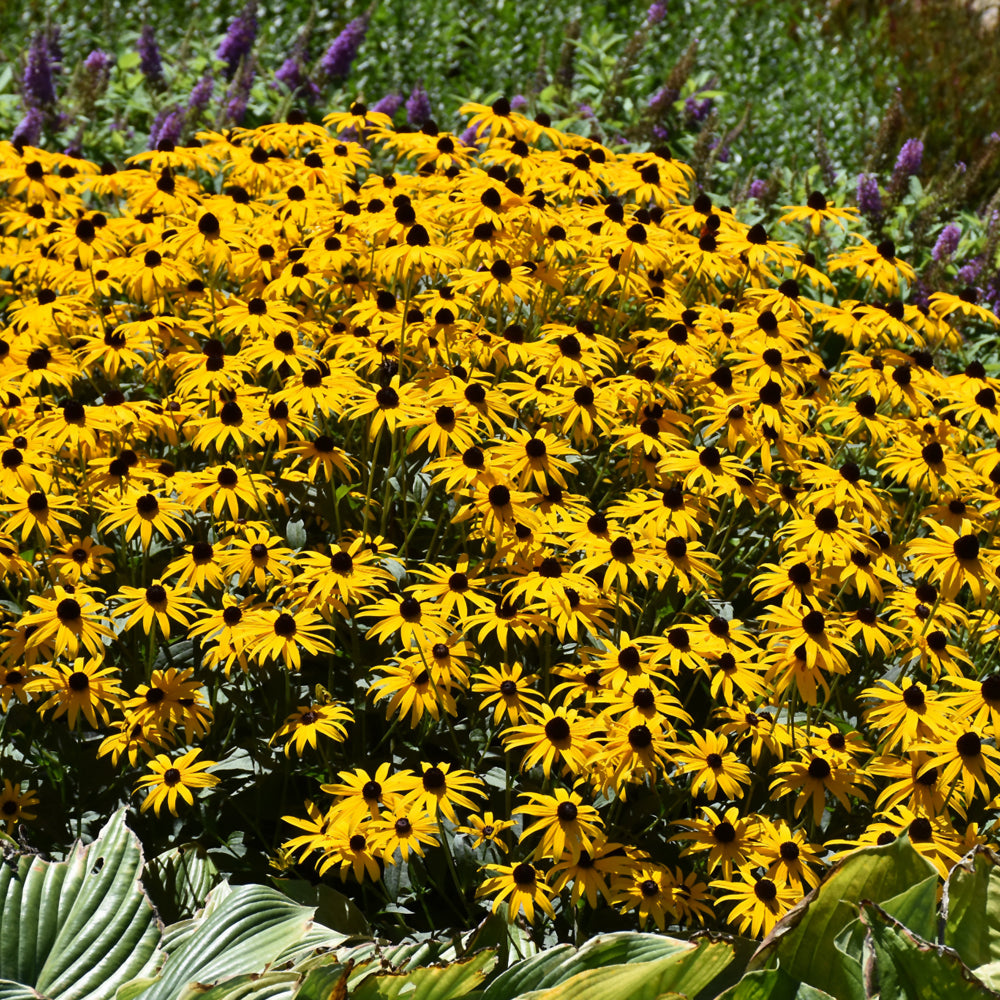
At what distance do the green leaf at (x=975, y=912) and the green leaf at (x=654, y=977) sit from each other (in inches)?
11.1

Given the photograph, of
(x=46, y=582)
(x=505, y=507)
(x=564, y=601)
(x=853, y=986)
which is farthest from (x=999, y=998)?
(x=46, y=582)

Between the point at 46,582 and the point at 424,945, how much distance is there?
6.50 feet

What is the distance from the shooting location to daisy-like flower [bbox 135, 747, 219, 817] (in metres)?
2.77

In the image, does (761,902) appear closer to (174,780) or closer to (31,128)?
(174,780)

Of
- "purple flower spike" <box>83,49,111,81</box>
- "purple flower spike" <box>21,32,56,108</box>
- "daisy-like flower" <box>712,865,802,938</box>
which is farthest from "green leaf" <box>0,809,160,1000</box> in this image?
"purple flower spike" <box>83,49,111,81</box>

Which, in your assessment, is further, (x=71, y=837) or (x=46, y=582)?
(x=46, y=582)

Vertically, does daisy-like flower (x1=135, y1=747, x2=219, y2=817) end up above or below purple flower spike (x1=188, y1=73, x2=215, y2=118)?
below

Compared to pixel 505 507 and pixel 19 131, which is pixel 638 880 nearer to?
pixel 505 507

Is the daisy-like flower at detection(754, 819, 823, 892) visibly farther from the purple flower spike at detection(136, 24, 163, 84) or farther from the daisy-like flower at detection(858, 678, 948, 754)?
the purple flower spike at detection(136, 24, 163, 84)

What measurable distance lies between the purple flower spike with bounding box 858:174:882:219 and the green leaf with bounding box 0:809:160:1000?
5.33 meters

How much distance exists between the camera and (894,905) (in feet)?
4.94

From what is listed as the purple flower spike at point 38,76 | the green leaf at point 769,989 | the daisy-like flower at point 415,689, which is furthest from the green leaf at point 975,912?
the purple flower spike at point 38,76

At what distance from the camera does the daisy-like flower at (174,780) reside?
2.77 meters

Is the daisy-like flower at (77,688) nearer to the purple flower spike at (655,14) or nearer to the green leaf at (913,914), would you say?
the green leaf at (913,914)
